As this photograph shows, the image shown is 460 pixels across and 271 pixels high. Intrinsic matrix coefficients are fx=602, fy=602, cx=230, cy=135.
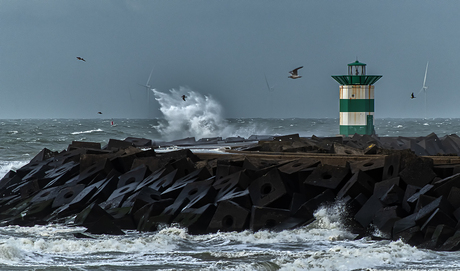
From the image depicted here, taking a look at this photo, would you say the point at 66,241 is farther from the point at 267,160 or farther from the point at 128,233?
the point at 267,160

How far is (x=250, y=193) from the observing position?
1007 cm

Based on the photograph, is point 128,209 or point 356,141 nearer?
point 128,209

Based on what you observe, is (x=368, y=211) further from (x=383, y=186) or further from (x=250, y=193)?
(x=250, y=193)

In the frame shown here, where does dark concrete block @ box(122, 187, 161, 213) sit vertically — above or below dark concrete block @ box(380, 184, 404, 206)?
below

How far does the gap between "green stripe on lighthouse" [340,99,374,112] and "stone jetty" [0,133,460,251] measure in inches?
223

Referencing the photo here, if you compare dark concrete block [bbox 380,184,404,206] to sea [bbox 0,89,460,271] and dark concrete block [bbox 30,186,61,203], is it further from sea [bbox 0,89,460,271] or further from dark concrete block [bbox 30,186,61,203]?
dark concrete block [bbox 30,186,61,203]

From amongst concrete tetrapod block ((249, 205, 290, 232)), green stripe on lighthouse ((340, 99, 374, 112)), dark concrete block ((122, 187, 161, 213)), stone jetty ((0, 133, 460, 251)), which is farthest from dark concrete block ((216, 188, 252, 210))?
green stripe on lighthouse ((340, 99, 374, 112))

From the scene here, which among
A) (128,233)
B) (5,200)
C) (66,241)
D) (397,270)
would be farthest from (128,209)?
(397,270)

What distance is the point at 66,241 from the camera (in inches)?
346

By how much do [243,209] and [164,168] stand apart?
2939 mm

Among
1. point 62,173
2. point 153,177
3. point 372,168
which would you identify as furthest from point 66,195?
point 372,168

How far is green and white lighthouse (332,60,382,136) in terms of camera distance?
61.5 feet

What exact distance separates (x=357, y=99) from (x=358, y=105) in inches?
7.5

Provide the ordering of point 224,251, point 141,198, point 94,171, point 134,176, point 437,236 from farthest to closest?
point 94,171
point 134,176
point 141,198
point 224,251
point 437,236
